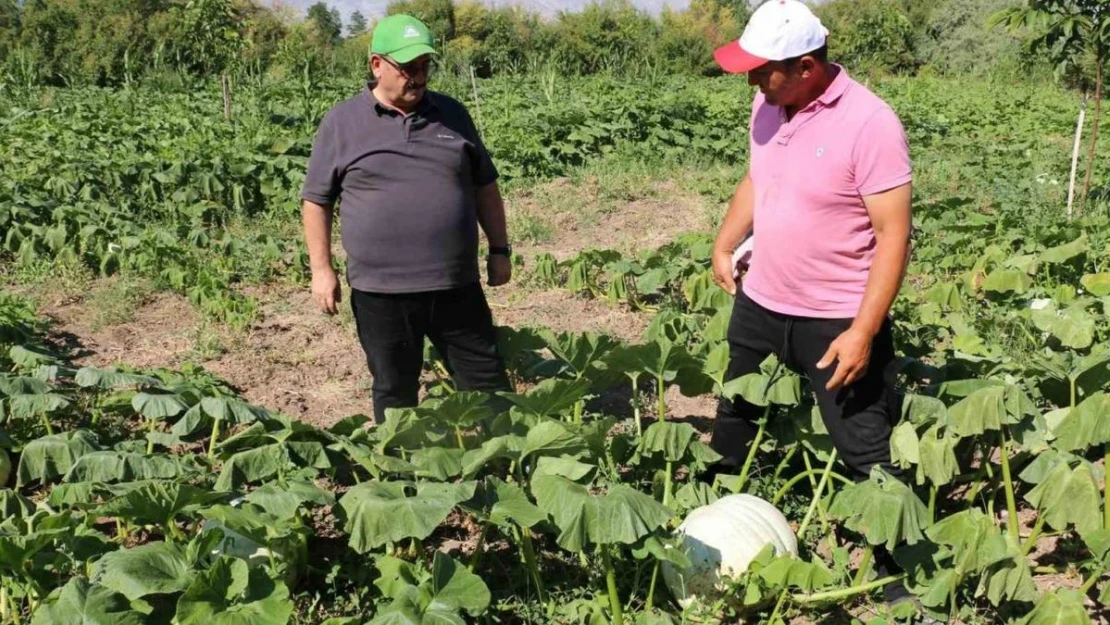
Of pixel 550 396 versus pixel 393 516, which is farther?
pixel 550 396

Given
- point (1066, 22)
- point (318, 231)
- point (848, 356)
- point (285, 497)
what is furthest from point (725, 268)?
point (1066, 22)

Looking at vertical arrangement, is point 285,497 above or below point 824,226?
below

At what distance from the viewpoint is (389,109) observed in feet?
11.2

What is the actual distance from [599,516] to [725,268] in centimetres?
124

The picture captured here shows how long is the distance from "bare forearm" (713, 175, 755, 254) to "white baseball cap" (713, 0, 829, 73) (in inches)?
23.8

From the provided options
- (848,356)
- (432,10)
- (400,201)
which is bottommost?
(848,356)

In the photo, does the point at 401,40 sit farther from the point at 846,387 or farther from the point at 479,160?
the point at 846,387

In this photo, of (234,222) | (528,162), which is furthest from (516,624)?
(528,162)

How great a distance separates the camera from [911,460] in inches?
118

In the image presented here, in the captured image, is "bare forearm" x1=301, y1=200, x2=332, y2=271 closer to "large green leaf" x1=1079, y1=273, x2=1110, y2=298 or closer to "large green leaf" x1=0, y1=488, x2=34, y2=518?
"large green leaf" x1=0, y1=488, x2=34, y2=518

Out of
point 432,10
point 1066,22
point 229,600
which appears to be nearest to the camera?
point 229,600

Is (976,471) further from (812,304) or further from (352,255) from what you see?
(352,255)

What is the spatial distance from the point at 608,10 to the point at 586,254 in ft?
124

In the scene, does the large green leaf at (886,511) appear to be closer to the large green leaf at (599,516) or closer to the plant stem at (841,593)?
the plant stem at (841,593)
